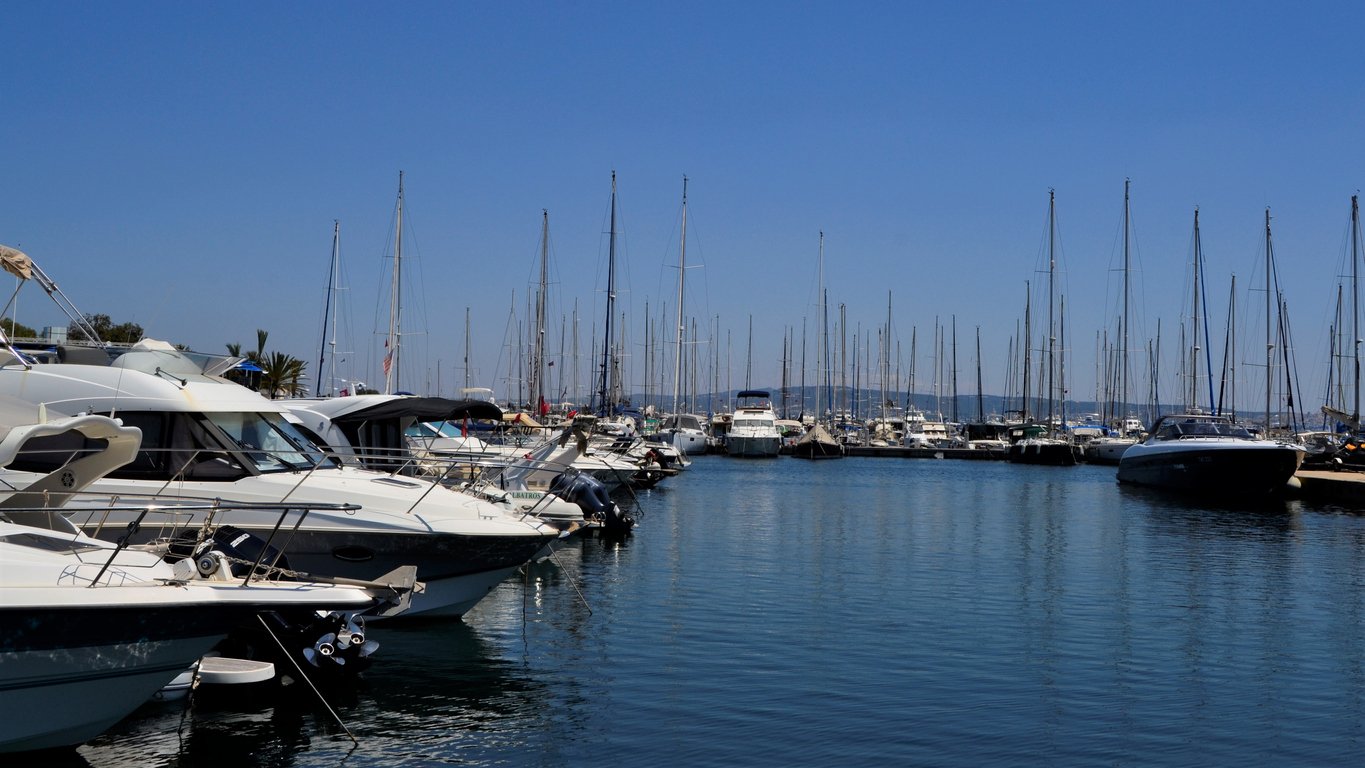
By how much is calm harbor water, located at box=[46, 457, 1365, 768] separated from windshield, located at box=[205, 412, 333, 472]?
2603 mm

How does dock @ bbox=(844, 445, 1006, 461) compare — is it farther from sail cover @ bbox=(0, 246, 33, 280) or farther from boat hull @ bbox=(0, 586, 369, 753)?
boat hull @ bbox=(0, 586, 369, 753)

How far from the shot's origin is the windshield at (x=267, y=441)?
1627cm

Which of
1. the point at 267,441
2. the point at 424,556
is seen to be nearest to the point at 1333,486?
the point at 424,556

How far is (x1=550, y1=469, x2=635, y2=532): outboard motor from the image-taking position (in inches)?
1155

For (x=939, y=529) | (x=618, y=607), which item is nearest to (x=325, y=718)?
(x=618, y=607)

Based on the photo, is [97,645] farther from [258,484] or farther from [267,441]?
[267,441]

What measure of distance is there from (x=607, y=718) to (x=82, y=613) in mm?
5434

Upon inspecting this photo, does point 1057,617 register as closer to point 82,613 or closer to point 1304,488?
point 82,613

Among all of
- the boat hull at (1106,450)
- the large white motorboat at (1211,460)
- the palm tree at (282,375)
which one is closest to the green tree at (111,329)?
the palm tree at (282,375)

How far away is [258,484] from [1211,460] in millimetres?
40788

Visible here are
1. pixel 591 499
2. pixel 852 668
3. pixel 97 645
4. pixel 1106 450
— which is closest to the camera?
pixel 97 645

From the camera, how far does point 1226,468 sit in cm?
4675

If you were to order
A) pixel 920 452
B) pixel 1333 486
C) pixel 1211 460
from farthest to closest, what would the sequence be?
pixel 920 452 → pixel 1211 460 → pixel 1333 486

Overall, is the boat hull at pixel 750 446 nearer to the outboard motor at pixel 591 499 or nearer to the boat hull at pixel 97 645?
the outboard motor at pixel 591 499
